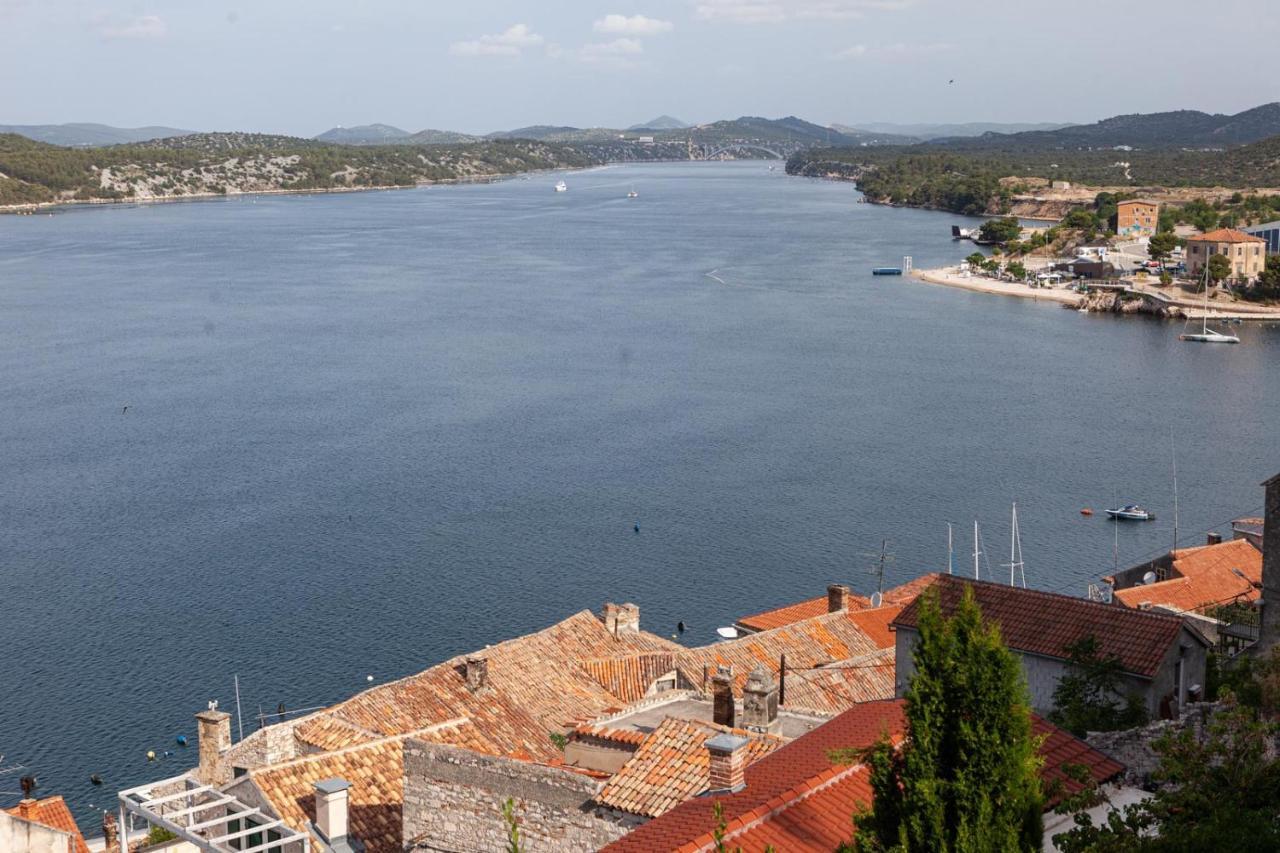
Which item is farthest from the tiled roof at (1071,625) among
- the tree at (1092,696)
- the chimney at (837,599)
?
the chimney at (837,599)

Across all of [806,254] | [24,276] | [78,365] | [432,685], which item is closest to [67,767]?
[432,685]

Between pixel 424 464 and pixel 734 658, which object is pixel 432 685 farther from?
pixel 424 464

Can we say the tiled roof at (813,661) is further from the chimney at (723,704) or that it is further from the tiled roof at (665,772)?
the tiled roof at (665,772)

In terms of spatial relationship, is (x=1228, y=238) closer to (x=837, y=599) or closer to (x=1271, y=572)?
(x=837, y=599)

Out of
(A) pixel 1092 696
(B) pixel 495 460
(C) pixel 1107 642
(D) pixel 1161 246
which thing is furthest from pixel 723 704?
(D) pixel 1161 246

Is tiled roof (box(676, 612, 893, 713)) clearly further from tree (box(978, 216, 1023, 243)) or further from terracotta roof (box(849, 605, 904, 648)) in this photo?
tree (box(978, 216, 1023, 243))

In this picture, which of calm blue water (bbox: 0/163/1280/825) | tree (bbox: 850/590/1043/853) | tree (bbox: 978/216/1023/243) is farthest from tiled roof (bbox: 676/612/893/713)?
tree (bbox: 978/216/1023/243)
